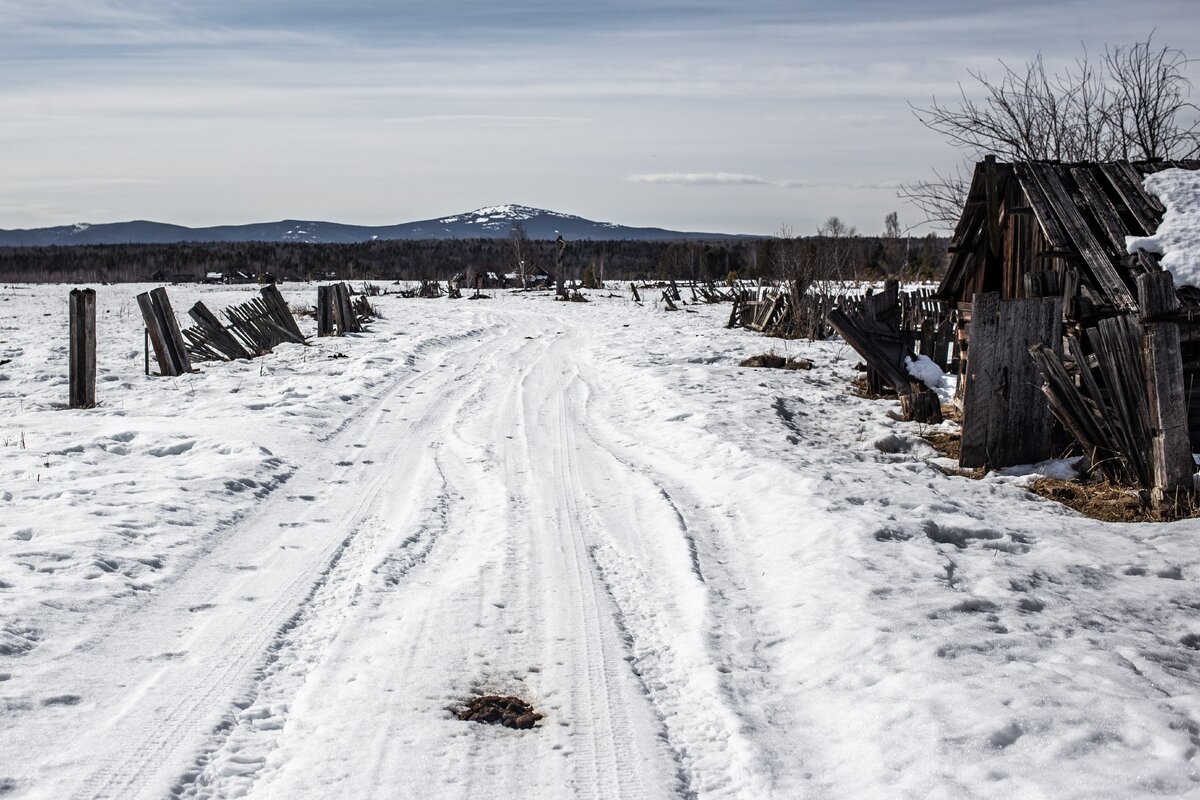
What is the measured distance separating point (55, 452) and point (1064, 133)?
→ 16798 millimetres

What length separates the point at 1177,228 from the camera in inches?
334

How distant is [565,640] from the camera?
4461 millimetres

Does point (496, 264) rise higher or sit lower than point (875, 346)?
higher

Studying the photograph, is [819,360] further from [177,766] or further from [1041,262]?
[177,766]

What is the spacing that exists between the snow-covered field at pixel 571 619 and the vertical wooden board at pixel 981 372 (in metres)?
0.64

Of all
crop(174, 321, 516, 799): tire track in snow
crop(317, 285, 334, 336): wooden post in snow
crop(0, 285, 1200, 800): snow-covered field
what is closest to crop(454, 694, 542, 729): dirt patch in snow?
crop(0, 285, 1200, 800): snow-covered field

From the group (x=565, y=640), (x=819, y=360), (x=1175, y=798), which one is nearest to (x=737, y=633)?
(x=565, y=640)

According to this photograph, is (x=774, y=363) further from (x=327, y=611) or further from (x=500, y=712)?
(x=500, y=712)

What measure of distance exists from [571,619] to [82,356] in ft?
30.9

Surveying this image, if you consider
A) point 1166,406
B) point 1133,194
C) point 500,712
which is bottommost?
point 500,712

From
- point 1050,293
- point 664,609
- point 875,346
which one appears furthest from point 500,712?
point 875,346

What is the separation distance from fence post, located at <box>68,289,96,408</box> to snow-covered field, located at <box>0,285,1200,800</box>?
177 cm

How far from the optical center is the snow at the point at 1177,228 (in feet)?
26.3

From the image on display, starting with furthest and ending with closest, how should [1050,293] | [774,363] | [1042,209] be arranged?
[774,363] < [1042,209] < [1050,293]
